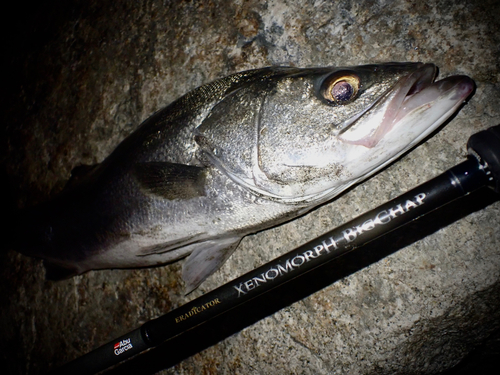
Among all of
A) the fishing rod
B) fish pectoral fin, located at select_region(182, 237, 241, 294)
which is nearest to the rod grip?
the fishing rod

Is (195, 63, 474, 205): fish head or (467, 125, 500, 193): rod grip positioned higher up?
(195, 63, 474, 205): fish head

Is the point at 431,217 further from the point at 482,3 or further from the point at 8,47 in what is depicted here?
the point at 8,47

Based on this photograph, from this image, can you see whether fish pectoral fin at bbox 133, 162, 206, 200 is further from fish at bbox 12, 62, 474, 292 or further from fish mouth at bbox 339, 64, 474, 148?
fish mouth at bbox 339, 64, 474, 148

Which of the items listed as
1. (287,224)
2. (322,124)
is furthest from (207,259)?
(322,124)

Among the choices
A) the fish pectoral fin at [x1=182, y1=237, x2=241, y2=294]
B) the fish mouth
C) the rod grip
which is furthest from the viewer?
the fish pectoral fin at [x1=182, y1=237, x2=241, y2=294]

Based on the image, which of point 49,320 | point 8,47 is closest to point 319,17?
point 49,320

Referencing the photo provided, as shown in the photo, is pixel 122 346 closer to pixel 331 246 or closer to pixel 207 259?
pixel 207 259

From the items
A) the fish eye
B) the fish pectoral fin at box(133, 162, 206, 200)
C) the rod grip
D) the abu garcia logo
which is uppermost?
the fish pectoral fin at box(133, 162, 206, 200)
